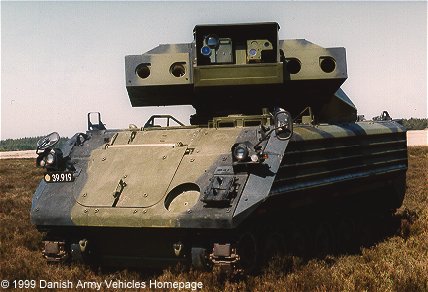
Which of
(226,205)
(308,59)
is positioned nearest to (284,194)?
(226,205)

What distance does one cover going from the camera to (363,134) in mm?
8742

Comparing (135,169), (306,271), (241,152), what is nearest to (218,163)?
(241,152)

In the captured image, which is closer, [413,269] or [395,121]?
[413,269]

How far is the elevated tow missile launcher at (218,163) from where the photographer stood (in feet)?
21.3

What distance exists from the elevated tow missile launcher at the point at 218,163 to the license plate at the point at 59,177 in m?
0.02

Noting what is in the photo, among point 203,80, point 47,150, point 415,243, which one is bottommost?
point 415,243

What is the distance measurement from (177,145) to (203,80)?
1.46 metres

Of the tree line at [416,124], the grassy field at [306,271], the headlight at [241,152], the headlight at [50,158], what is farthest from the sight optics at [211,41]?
the tree line at [416,124]

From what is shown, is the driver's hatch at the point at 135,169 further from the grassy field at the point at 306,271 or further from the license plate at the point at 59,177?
the grassy field at the point at 306,271

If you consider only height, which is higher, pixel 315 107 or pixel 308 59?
pixel 308 59

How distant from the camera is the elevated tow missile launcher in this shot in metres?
6.50

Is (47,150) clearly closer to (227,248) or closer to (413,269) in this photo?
(227,248)

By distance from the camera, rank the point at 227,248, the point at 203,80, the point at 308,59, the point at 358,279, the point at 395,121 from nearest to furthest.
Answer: the point at 227,248 → the point at 358,279 → the point at 203,80 → the point at 308,59 → the point at 395,121

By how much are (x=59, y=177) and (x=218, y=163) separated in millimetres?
2119
